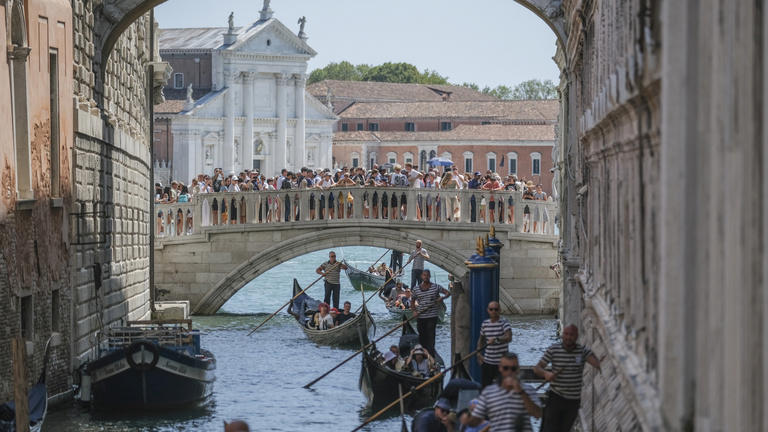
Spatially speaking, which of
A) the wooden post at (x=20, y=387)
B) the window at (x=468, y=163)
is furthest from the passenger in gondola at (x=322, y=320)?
the window at (x=468, y=163)

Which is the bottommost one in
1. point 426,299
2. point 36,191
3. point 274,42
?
point 426,299

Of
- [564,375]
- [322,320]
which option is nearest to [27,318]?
[564,375]

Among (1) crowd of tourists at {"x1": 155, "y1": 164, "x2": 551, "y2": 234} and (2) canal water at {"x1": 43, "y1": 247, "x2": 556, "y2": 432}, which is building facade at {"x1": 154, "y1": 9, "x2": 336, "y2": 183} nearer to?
(2) canal water at {"x1": 43, "y1": 247, "x2": 556, "y2": 432}

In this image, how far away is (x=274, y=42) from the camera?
62.9 meters

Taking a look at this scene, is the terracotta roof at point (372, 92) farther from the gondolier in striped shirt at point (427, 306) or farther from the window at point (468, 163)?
the gondolier in striped shirt at point (427, 306)

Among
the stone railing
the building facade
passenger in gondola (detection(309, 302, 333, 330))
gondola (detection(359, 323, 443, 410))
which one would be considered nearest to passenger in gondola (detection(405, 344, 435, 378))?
gondola (detection(359, 323, 443, 410))

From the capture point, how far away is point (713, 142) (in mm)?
4223

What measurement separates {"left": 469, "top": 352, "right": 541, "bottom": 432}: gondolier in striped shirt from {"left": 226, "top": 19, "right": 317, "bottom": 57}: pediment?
185 feet

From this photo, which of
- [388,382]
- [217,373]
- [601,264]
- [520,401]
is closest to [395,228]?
[217,373]

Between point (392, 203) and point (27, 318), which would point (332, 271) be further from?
point (27, 318)

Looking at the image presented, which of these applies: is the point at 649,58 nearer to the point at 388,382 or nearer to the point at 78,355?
the point at 388,382

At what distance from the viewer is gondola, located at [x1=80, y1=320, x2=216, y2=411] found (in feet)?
41.9

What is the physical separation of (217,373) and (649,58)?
11.8m

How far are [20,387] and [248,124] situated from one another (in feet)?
175
